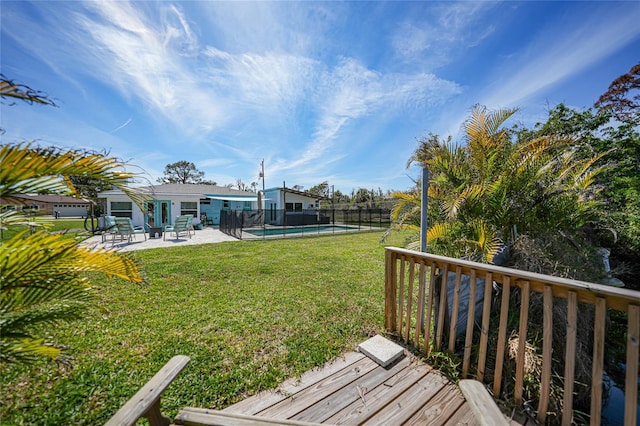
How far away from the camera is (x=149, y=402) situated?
1.07m

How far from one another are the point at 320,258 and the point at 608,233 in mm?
6539

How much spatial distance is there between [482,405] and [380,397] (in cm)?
107

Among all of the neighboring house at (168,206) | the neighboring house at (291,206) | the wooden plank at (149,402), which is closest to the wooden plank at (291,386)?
the wooden plank at (149,402)

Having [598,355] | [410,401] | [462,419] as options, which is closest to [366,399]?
[410,401]

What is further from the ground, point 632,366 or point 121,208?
point 121,208

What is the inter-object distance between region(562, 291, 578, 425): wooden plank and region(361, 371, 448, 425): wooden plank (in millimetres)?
770

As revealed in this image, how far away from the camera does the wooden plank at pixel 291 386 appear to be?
5.97 ft

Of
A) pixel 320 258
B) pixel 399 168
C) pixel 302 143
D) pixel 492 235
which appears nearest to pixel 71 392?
pixel 492 235

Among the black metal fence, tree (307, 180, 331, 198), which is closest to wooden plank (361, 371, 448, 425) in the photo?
the black metal fence

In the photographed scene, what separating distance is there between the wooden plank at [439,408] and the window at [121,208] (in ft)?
Result: 59.8

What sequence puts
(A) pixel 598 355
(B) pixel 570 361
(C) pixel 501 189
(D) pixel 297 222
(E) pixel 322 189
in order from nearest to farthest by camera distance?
1. (A) pixel 598 355
2. (B) pixel 570 361
3. (C) pixel 501 189
4. (D) pixel 297 222
5. (E) pixel 322 189

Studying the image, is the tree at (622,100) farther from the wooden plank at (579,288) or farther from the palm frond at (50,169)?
the palm frond at (50,169)

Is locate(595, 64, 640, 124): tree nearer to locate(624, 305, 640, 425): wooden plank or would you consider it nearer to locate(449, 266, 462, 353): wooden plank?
locate(449, 266, 462, 353): wooden plank

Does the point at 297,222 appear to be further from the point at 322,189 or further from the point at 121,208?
the point at 322,189
